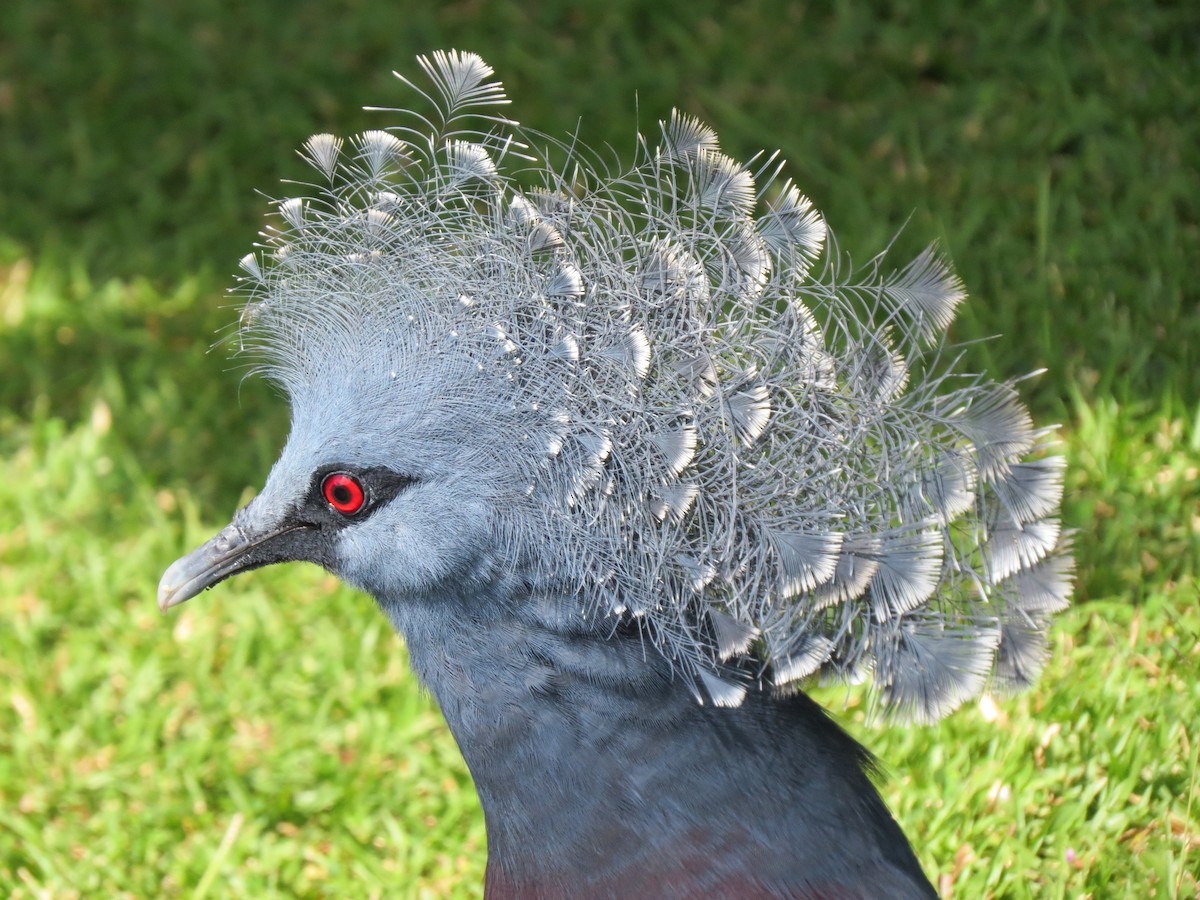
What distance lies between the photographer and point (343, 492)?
2.53 m

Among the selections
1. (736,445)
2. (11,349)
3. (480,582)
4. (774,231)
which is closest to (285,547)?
(480,582)

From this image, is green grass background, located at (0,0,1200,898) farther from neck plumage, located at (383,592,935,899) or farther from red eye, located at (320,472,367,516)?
red eye, located at (320,472,367,516)

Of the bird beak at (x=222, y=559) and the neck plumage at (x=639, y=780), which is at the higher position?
the bird beak at (x=222, y=559)

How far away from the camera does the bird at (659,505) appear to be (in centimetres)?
234

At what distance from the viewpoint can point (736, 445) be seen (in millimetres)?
2318

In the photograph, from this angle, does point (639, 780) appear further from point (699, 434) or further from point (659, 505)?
point (699, 434)

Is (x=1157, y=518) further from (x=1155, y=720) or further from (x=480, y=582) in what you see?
(x=480, y=582)

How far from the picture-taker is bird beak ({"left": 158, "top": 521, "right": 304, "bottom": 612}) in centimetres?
268

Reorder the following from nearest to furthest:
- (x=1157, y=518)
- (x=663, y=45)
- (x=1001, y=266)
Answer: (x=1157, y=518) < (x=1001, y=266) < (x=663, y=45)

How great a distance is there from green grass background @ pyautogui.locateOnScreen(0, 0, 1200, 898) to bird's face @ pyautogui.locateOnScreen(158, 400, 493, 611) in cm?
73

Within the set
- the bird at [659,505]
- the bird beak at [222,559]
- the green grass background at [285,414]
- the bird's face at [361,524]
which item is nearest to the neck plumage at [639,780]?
the bird at [659,505]

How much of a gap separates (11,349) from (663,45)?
9.61ft

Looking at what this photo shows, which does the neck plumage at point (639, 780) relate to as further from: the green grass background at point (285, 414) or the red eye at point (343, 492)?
the green grass background at point (285, 414)

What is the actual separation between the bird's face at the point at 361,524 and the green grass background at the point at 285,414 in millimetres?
726
